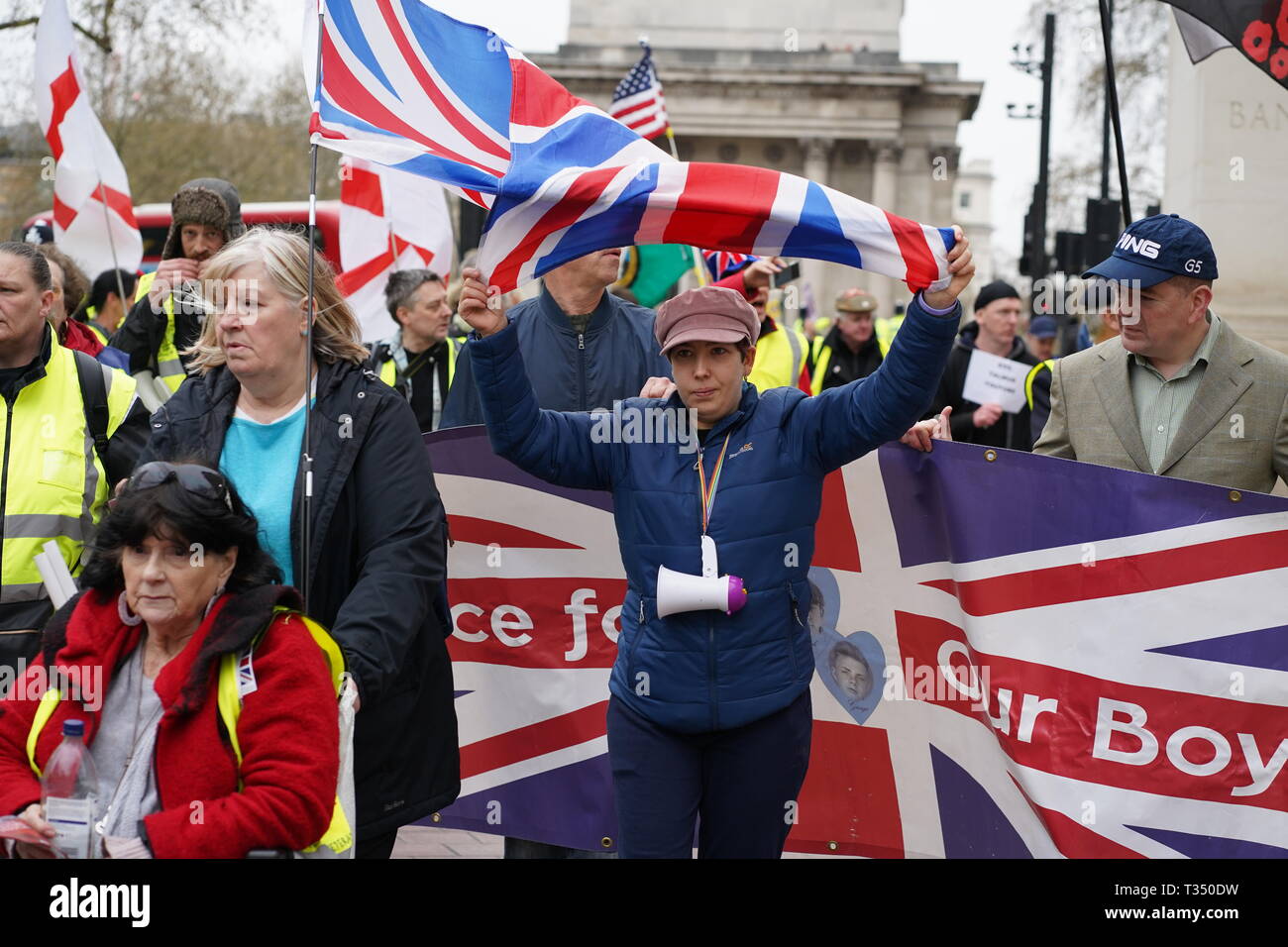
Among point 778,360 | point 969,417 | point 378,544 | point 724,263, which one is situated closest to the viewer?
point 378,544

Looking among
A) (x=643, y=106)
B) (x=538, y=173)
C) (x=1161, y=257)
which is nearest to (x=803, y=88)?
(x=643, y=106)

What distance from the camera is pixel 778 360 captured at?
9.20 meters

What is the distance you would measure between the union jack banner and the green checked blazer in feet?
0.34

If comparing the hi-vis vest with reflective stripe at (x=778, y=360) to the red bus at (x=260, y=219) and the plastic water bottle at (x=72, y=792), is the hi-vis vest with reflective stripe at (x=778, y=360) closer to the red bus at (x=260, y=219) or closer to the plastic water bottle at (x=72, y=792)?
the plastic water bottle at (x=72, y=792)

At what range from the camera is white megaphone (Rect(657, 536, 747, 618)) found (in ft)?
13.3

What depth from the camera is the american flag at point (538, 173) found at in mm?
4117

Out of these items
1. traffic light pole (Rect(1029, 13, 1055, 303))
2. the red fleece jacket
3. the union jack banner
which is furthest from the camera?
traffic light pole (Rect(1029, 13, 1055, 303))

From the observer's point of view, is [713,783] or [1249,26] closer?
[713,783]

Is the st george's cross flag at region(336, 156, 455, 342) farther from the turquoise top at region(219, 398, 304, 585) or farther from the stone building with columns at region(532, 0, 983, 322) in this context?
the stone building with columns at region(532, 0, 983, 322)

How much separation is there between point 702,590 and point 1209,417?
5.65 ft

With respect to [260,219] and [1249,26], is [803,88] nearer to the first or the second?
[260,219]

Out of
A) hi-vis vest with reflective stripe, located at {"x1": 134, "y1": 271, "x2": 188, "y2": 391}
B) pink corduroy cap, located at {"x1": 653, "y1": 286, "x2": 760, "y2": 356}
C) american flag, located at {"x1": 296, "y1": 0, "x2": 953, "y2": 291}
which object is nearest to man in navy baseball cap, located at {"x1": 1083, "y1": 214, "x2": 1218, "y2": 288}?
american flag, located at {"x1": 296, "y1": 0, "x2": 953, "y2": 291}

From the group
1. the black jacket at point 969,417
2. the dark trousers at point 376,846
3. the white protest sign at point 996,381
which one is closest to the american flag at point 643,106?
the black jacket at point 969,417
